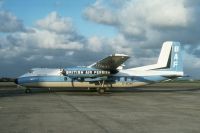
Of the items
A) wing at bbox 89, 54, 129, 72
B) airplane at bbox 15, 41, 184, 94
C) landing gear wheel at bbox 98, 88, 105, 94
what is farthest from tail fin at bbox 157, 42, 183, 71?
landing gear wheel at bbox 98, 88, 105, 94

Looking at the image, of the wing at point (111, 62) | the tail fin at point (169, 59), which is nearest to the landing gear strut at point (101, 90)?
the wing at point (111, 62)

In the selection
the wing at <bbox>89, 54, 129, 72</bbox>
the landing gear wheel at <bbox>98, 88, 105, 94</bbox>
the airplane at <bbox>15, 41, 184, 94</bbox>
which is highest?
the wing at <bbox>89, 54, 129, 72</bbox>

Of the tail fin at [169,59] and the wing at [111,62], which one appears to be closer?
the wing at [111,62]

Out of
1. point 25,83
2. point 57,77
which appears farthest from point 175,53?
point 25,83

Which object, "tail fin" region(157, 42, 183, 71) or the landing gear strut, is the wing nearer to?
the landing gear strut

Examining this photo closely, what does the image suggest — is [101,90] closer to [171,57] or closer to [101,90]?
[101,90]

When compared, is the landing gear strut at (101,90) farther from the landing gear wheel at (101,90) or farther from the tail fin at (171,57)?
the tail fin at (171,57)

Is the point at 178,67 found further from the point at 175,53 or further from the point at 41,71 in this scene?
the point at 41,71

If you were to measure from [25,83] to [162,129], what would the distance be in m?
31.2

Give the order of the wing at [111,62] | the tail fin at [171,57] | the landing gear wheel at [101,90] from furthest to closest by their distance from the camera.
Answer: the tail fin at [171,57] → the landing gear wheel at [101,90] → the wing at [111,62]

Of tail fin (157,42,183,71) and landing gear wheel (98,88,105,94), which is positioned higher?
tail fin (157,42,183,71)

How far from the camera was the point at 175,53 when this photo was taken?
44375 millimetres

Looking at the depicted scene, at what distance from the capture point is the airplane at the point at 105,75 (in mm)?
41594

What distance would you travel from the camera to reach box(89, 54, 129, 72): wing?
37.5 m
